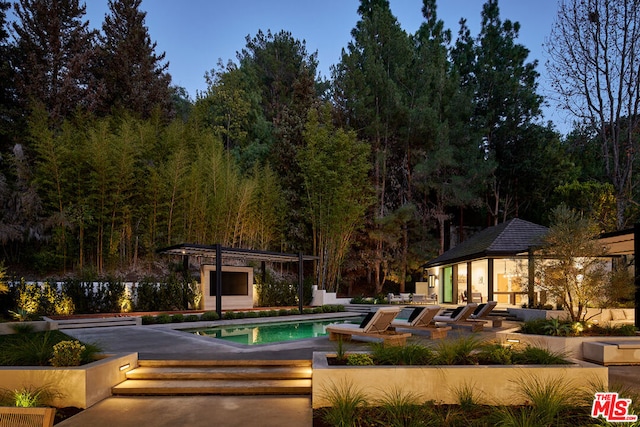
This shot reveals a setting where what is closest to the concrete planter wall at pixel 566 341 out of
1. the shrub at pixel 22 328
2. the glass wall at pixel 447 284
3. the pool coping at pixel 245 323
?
the pool coping at pixel 245 323

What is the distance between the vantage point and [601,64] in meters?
15.4

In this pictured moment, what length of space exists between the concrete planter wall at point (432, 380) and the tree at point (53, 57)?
17682 millimetres

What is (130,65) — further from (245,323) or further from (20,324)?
(20,324)

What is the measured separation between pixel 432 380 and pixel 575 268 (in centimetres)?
590

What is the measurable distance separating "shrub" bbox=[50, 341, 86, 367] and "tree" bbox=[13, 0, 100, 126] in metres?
15.8

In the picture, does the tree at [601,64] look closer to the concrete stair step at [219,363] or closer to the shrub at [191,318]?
the shrub at [191,318]

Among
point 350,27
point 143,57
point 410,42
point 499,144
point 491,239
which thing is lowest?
point 491,239

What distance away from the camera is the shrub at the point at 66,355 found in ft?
16.8

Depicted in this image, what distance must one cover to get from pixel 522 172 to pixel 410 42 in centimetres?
1023

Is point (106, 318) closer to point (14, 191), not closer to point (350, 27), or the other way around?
point (14, 191)

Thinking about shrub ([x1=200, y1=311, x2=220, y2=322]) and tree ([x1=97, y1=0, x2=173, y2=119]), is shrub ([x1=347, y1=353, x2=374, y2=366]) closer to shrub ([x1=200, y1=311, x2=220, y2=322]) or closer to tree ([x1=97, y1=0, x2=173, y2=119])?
shrub ([x1=200, y1=311, x2=220, y2=322])

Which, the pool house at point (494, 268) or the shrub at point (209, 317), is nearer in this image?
the shrub at point (209, 317)

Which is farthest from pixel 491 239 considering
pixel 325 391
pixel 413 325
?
pixel 325 391

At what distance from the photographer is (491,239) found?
16.5 m
